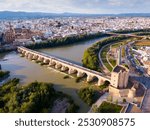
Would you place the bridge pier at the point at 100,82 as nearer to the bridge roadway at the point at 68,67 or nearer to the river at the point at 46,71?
the bridge roadway at the point at 68,67

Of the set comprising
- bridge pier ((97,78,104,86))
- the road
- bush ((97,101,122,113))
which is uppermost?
the road

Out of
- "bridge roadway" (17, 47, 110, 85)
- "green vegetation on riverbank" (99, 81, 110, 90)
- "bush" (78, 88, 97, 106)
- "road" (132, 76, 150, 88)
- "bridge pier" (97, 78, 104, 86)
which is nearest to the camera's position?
"bush" (78, 88, 97, 106)

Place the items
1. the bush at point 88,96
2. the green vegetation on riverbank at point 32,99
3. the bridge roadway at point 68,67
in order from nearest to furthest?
the green vegetation on riverbank at point 32,99 < the bush at point 88,96 < the bridge roadway at point 68,67

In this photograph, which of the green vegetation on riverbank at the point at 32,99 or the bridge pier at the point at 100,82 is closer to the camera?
the green vegetation on riverbank at the point at 32,99

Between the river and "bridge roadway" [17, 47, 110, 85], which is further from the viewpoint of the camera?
"bridge roadway" [17, 47, 110, 85]

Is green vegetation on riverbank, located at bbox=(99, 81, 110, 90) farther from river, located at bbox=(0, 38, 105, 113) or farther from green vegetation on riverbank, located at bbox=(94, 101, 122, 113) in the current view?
green vegetation on riverbank, located at bbox=(94, 101, 122, 113)

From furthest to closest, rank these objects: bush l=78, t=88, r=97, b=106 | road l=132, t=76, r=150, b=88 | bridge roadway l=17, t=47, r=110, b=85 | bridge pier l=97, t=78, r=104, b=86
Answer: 1. bridge roadway l=17, t=47, r=110, b=85
2. bridge pier l=97, t=78, r=104, b=86
3. road l=132, t=76, r=150, b=88
4. bush l=78, t=88, r=97, b=106

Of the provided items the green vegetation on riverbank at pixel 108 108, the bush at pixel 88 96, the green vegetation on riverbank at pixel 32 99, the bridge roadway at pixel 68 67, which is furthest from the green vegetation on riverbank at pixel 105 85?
the green vegetation on riverbank at pixel 108 108

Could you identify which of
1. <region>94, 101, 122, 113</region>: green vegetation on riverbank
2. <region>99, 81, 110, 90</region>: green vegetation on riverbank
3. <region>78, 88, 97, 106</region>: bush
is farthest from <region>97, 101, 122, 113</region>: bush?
<region>99, 81, 110, 90</region>: green vegetation on riverbank
